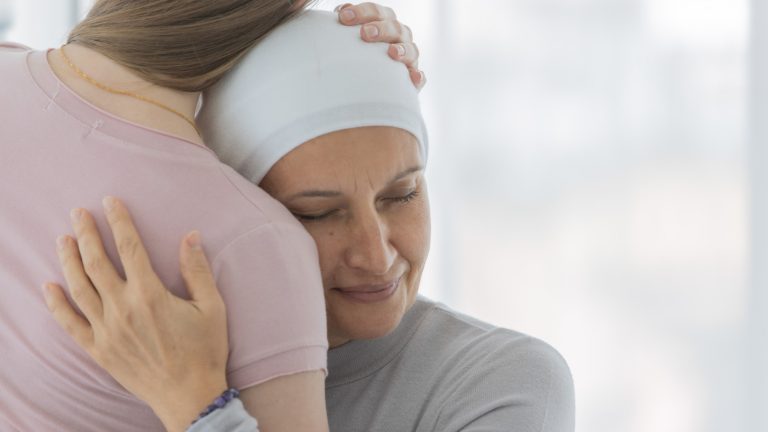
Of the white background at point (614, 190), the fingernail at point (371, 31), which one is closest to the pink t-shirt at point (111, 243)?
the fingernail at point (371, 31)

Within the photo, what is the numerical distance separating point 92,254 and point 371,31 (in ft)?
1.81

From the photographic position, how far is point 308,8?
1509 millimetres

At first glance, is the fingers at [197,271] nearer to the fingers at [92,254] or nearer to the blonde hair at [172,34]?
the fingers at [92,254]

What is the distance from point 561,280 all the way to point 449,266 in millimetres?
450

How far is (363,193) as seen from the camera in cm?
140

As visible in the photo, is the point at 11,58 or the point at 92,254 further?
the point at 11,58

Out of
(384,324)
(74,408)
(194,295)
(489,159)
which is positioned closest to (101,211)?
(194,295)

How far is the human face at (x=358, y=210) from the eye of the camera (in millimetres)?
1398

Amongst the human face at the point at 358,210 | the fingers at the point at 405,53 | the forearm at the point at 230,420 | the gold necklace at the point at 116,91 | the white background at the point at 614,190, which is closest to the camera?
the forearm at the point at 230,420

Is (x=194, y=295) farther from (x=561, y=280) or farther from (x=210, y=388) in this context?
(x=561, y=280)

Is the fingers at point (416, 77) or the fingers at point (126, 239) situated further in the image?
the fingers at point (416, 77)

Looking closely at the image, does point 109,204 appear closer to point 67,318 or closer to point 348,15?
point 67,318

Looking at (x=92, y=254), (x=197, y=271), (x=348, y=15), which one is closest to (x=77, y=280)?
(x=92, y=254)

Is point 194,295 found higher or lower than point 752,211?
higher
